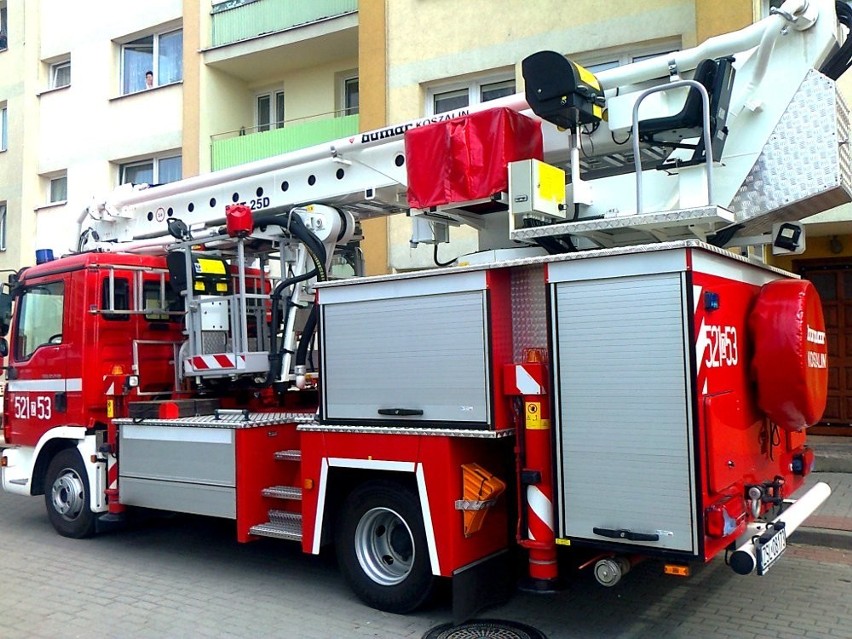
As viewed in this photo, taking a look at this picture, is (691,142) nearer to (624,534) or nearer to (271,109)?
(624,534)

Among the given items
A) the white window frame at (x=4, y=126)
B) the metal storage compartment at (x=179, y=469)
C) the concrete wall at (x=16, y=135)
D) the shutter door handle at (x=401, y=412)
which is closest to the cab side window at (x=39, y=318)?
the metal storage compartment at (x=179, y=469)

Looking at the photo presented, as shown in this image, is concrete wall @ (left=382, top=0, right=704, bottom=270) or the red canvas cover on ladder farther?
concrete wall @ (left=382, top=0, right=704, bottom=270)

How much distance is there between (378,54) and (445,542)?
10005 mm

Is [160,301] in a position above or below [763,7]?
below

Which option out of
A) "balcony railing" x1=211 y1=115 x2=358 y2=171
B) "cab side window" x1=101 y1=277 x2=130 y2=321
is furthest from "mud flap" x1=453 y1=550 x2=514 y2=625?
"balcony railing" x1=211 y1=115 x2=358 y2=171

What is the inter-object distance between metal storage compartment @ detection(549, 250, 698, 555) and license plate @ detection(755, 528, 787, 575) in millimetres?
460

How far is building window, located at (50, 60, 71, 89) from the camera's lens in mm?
20391

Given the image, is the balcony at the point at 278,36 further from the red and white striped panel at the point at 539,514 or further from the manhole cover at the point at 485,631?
the manhole cover at the point at 485,631

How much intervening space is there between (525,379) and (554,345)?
A: 32 cm

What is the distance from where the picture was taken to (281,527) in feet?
20.9

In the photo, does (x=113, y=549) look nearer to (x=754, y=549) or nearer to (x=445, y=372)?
(x=445, y=372)

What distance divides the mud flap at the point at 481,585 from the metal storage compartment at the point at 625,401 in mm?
833

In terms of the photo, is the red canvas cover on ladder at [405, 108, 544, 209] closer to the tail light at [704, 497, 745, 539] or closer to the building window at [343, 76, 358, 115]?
the tail light at [704, 497, 745, 539]

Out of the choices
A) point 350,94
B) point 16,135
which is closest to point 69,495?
point 350,94
